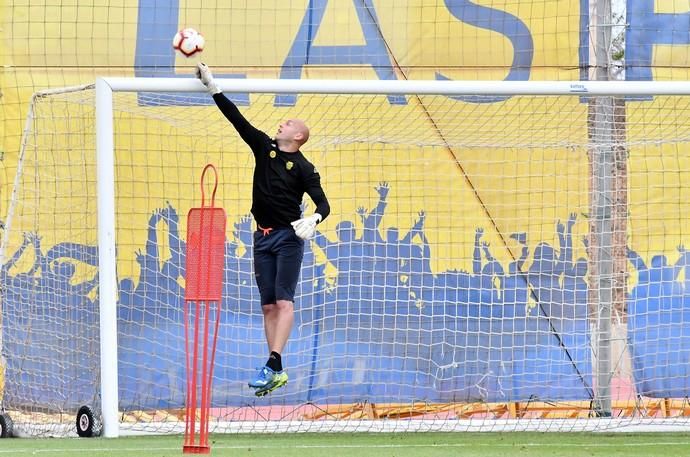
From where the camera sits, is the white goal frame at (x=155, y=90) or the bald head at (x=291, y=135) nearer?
the bald head at (x=291, y=135)

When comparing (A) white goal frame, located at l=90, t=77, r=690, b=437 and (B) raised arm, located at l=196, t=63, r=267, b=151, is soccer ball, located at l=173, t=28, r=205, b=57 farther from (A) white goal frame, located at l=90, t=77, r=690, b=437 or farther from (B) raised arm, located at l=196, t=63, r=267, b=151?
(A) white goal frame, located at l=90, t=77, r=690, b=437

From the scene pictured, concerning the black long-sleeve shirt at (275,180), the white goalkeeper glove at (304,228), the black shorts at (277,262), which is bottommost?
the black shorts at (277,262)

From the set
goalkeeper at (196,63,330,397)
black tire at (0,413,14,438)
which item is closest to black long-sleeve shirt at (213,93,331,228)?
goalkeeper at (196,63,330,397)

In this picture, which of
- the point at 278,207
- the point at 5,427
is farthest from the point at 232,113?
the point at 5,427

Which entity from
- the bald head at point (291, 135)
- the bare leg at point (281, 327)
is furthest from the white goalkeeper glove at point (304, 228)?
the bald head at point (291, 135)

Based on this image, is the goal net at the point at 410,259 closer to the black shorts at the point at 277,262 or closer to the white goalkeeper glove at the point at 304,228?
the black shorts at the point at 277,262

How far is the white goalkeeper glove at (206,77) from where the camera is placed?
8.49 m

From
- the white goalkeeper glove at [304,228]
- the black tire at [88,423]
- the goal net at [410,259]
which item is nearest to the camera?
the white goalkeeper glove at [304,228]

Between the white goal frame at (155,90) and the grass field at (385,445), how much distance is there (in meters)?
0.59

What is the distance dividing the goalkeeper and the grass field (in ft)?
2.34

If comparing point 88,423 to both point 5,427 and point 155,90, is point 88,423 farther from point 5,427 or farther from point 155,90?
point 155,90

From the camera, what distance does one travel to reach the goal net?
408 inches

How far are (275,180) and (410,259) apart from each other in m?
2.54

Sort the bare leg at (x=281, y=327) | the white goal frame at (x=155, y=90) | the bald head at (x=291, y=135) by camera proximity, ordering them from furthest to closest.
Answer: the white goal frame at (x=155, y=90) < the bald head at (x=291, y=135) < the bare leg at (x=281, y=327)
